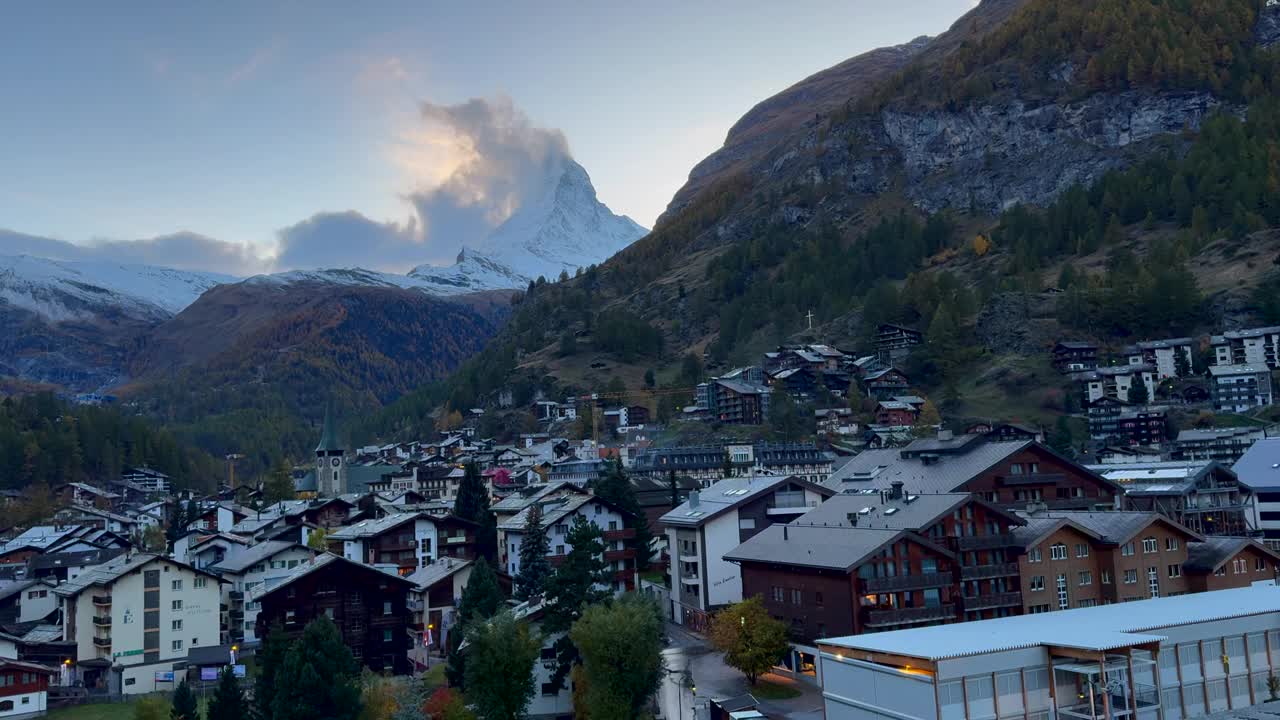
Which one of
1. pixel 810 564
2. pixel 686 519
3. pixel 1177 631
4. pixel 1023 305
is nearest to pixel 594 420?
pixel 1023 305

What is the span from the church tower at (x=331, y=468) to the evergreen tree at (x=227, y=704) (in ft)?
324

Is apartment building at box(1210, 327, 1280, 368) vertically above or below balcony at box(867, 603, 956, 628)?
above

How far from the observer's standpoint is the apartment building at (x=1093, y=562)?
150 ft

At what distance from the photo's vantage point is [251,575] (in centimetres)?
6462

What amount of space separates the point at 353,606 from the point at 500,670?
17.5 metres

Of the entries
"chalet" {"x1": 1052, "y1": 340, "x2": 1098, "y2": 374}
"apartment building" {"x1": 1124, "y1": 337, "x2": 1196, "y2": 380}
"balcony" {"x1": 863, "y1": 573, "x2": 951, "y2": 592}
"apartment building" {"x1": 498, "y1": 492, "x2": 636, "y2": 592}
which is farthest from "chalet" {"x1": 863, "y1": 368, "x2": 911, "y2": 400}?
"balcony" {"x1": 863, "y1": 573, "x2": 951, "y2": 592}

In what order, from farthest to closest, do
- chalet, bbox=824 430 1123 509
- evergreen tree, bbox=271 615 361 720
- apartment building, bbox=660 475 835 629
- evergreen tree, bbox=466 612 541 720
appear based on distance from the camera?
1. chalet, bbox=824 430 1123 509
2. apartment building, bbox=660 475 835 629
3. evergreen tree, bbox=466 612 541 720
4. evergreen tree, bbox=271 615 361 720

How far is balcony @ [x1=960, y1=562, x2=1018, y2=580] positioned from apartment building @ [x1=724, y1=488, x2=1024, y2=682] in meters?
0.04

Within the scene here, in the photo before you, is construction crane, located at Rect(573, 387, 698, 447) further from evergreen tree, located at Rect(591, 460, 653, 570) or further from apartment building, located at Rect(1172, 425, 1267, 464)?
evergreen tree, located at Rect(591, 460, 653, 570)

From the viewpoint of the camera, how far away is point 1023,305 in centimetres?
14325

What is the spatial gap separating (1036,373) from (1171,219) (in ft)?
171

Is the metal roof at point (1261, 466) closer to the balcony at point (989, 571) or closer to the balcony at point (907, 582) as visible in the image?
the balcony at point (989, 571)

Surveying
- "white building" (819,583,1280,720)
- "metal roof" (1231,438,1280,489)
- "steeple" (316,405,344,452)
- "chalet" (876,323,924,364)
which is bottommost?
"white building" (819,583,1280,720)

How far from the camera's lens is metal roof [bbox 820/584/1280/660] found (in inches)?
1266
